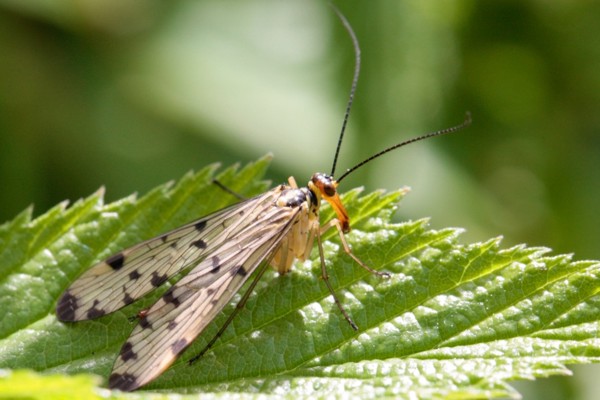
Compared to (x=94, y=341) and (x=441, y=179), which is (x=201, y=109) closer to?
(x=441, y=179)

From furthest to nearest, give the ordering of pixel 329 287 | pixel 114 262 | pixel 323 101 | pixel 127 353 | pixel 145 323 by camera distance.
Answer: pixel 323 101 < pixel 114 262 < pixel 329 287 < pixel 145 323 < pixel 127 353

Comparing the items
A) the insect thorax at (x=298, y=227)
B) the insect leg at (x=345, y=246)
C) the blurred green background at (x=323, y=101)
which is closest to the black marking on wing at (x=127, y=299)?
the insect thorax at (x=298, y=227)

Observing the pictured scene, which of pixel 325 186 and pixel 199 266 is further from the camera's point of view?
pixel 325 186

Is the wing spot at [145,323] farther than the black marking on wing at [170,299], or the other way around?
the black marking on wing at [170,299]

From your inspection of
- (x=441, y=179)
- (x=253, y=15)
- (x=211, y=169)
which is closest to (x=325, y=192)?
(x=211, y=169)

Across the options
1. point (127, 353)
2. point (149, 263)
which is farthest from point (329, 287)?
point (127, 353)

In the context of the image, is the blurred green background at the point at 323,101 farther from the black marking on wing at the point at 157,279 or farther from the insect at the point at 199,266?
the black marking on wing at the point at 157,279

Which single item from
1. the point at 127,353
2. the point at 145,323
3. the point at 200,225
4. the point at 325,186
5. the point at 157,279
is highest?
the point at 325,186

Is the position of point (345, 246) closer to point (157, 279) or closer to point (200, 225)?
point (200, 225)
